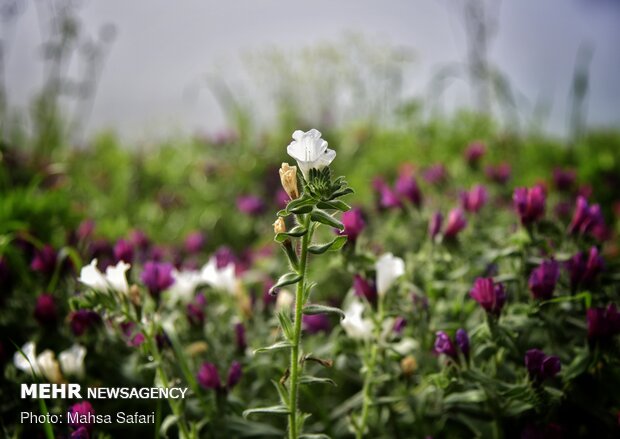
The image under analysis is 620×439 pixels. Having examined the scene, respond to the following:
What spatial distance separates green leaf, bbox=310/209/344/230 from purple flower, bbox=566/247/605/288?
0.73 metres

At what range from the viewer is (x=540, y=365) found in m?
1.26

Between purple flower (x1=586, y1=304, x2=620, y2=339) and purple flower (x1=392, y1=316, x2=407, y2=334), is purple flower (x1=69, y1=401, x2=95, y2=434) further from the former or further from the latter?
purple flower (x1=586, y1=304, x2=620, y2=339)

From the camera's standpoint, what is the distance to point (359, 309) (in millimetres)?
1526

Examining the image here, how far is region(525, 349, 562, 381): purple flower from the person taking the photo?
1242mm

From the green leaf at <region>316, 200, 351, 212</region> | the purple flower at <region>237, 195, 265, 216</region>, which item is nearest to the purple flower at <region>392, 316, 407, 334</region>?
the green leaf at <region>316, 200, 351, 212</region>

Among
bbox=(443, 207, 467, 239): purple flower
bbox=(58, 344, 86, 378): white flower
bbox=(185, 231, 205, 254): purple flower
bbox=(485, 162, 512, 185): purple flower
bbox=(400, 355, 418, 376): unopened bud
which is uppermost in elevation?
bbox=(485, 162, 512, 185): purple flower

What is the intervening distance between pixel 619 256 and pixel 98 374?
1855 millimetres

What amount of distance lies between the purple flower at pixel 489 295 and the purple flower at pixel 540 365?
127 mm

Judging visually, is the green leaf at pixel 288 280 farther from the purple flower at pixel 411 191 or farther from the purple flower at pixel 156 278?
the purple flower at pixel 411 191

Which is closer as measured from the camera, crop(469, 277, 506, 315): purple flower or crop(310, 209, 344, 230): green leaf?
crop(310, 209, 344, 230): green leaf

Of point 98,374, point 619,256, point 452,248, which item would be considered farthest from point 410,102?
point 98,374

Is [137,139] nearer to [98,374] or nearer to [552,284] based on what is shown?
[98,374]

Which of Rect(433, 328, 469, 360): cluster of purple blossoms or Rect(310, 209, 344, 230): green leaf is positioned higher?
Rect(310, 209, 344, 230): green leaf

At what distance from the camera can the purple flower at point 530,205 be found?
156cm
